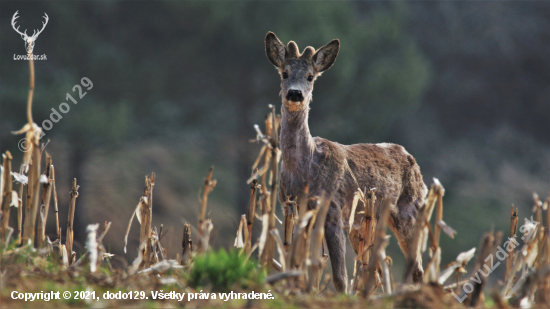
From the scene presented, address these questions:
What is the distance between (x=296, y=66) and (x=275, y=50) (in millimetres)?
330

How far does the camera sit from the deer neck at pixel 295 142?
5.36 meters

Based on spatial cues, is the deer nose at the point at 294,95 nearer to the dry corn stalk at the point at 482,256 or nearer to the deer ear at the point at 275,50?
the deer ear at the point at 275,50

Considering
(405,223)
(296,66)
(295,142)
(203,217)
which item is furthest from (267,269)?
(405,223)

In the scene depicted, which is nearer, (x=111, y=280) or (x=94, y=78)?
(x=111, y=280)

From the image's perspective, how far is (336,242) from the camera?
5.20 m

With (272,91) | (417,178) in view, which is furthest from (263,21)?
(417,178)

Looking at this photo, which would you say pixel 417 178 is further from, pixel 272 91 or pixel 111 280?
pixel 272 91

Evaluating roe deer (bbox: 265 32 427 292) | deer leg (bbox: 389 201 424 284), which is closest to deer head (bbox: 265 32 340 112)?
roe deer (bbox: 265 32 427 292)

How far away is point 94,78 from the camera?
1484 cm

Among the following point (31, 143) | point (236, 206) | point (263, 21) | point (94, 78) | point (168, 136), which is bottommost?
point (236, 206)

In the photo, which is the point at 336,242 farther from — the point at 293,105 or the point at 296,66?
the point at 296,66

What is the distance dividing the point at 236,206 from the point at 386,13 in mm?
7798

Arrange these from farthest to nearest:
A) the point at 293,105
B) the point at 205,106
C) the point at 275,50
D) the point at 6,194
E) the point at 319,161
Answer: the point at 205,106 → the point at 275,50 → the point at 319,161 → the point at 293,105 → the point at 6,194

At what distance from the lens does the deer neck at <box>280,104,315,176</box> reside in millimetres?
5355
